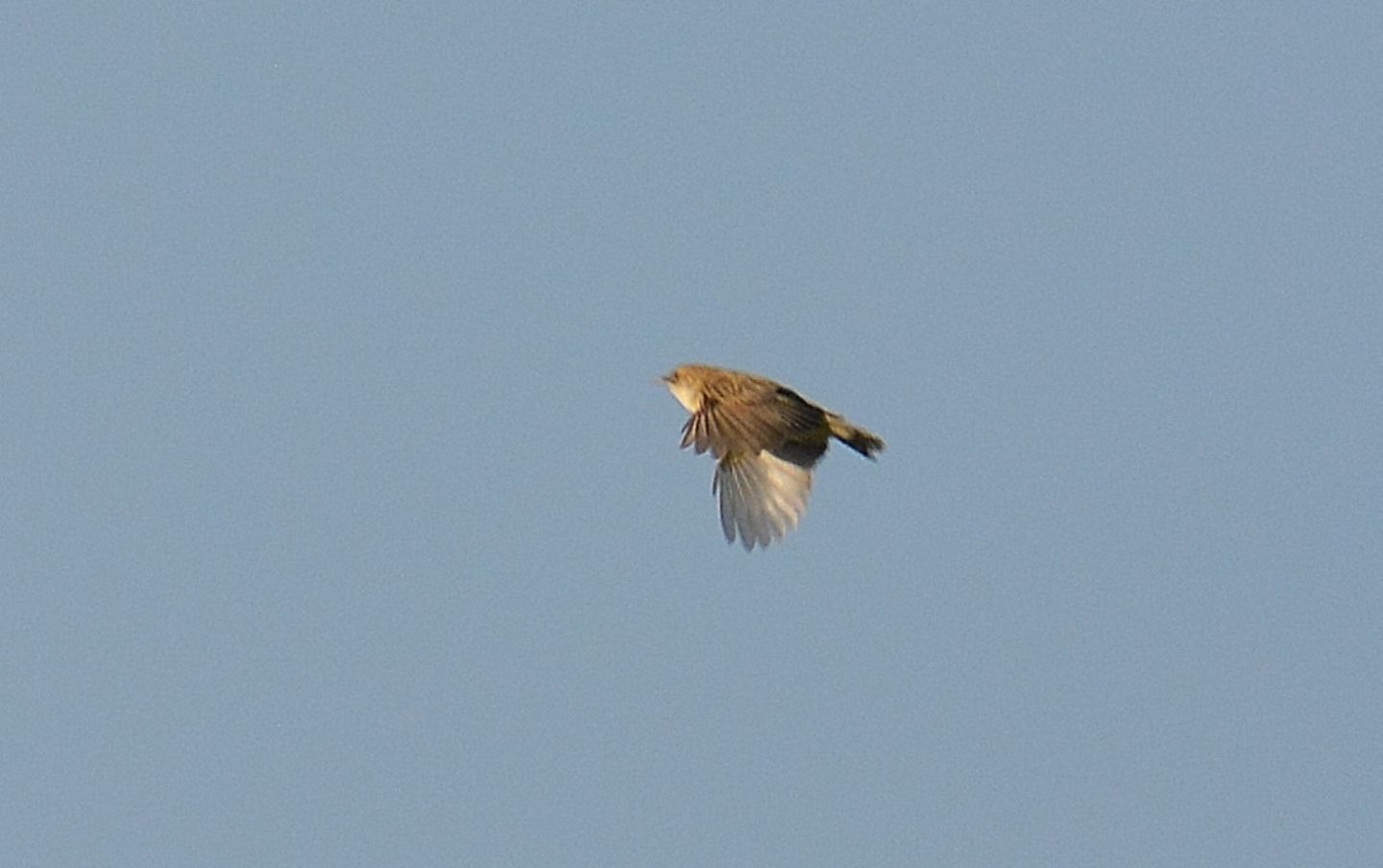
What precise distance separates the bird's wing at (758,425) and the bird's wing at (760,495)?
120mm

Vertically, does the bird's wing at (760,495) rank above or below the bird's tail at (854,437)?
below

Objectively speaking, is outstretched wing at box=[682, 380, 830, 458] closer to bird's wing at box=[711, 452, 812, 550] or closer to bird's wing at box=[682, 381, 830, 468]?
bird's wing at box=[682, 381, 830, 468]

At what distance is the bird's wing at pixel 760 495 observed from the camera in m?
27.4

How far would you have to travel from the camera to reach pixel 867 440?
92.0ft

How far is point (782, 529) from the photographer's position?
27.4m

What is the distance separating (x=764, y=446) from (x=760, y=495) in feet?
1.43

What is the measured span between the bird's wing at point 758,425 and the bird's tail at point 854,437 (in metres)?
0.10

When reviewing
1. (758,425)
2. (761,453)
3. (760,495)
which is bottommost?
(760,495)

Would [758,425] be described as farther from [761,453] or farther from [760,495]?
[760,495]

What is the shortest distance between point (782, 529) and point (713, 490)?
0.68 meters

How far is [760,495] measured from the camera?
90.3 ft

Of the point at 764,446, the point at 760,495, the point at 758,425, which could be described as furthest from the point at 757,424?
the point at 760,495

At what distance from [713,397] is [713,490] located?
3.58ft

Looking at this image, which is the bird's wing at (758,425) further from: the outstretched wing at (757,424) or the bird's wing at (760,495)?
the bird's wing at (760,495)
